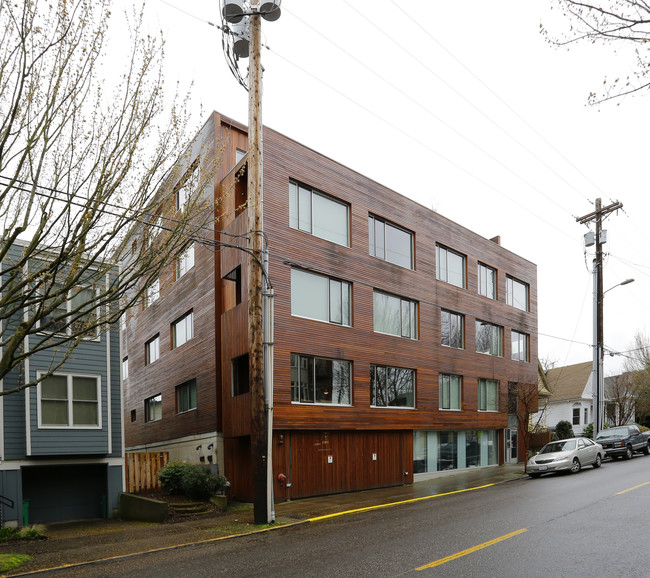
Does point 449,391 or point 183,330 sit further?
point 449,391

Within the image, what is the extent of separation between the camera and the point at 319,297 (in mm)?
22438

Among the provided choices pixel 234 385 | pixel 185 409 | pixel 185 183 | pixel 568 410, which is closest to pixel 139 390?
pixel 185 409

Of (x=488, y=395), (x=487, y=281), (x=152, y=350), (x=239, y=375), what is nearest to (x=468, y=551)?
(x=239, y=375)

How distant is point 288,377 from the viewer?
2067 centimetres

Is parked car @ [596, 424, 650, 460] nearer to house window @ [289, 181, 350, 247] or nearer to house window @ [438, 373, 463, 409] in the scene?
house window @ [438, 373, 463, 409]

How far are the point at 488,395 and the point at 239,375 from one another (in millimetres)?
15043

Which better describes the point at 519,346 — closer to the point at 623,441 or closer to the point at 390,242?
the point at 623,441

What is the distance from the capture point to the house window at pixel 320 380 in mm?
21156

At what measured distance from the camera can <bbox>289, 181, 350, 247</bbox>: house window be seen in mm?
22016

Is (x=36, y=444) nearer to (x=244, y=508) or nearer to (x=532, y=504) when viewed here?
(x=244, y=508)

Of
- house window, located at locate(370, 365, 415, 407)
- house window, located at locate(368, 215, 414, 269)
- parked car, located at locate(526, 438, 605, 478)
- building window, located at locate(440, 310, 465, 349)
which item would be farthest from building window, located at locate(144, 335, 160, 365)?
parked car, located at locate(526, 438, 605, 478)

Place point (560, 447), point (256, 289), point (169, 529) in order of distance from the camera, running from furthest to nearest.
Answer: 1. point (560, 447)
2. point (169, 529)
3. point (256, 289)

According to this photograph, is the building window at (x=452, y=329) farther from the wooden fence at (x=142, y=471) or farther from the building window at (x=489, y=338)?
the wooden fence at (x=142, y=471)

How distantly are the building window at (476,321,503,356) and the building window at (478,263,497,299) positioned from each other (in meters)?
1.58
